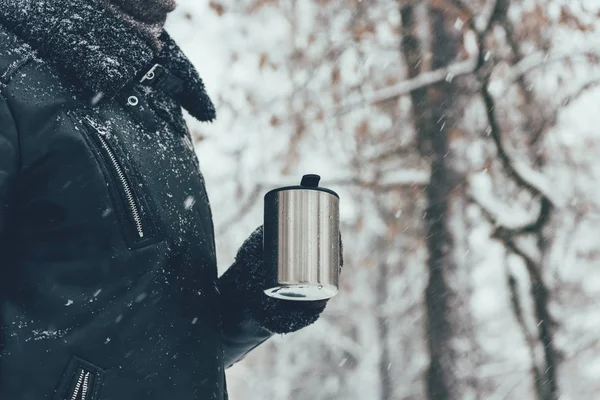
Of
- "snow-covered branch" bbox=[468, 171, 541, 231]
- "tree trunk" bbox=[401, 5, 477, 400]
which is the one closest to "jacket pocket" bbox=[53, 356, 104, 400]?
"tree trunk" bbox=[401, 5, 477, 400]

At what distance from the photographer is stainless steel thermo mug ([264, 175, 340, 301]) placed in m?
1.60

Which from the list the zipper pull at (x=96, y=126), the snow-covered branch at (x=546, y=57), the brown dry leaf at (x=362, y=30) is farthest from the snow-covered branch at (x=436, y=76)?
the zipper pull at (x=96, y=126)

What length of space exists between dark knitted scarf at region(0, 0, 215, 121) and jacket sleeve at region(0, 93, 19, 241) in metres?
0.17

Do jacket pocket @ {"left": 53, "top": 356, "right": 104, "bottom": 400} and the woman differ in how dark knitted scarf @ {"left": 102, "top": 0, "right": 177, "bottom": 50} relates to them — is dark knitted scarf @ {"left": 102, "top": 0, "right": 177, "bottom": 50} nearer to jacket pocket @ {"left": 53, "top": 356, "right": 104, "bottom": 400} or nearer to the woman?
the woman

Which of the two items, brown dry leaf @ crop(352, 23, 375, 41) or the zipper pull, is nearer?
the zipper pull

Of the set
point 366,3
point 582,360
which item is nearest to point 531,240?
point 366,3

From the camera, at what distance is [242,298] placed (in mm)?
1792

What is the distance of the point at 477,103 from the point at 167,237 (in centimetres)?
416

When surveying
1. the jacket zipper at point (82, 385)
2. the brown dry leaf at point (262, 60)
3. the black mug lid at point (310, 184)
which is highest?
the brown dry leaf at point (262, 60)

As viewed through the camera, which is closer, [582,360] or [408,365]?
[582,360]

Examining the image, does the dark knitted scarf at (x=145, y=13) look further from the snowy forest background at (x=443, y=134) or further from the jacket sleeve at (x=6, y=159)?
the snowy forest background at (x=443, y=134)

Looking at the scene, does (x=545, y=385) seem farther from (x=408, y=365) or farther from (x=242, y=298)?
(x=408, y=365)

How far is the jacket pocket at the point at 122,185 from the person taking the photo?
1.45m

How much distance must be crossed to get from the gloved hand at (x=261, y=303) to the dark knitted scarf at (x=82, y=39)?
514 millimetres
